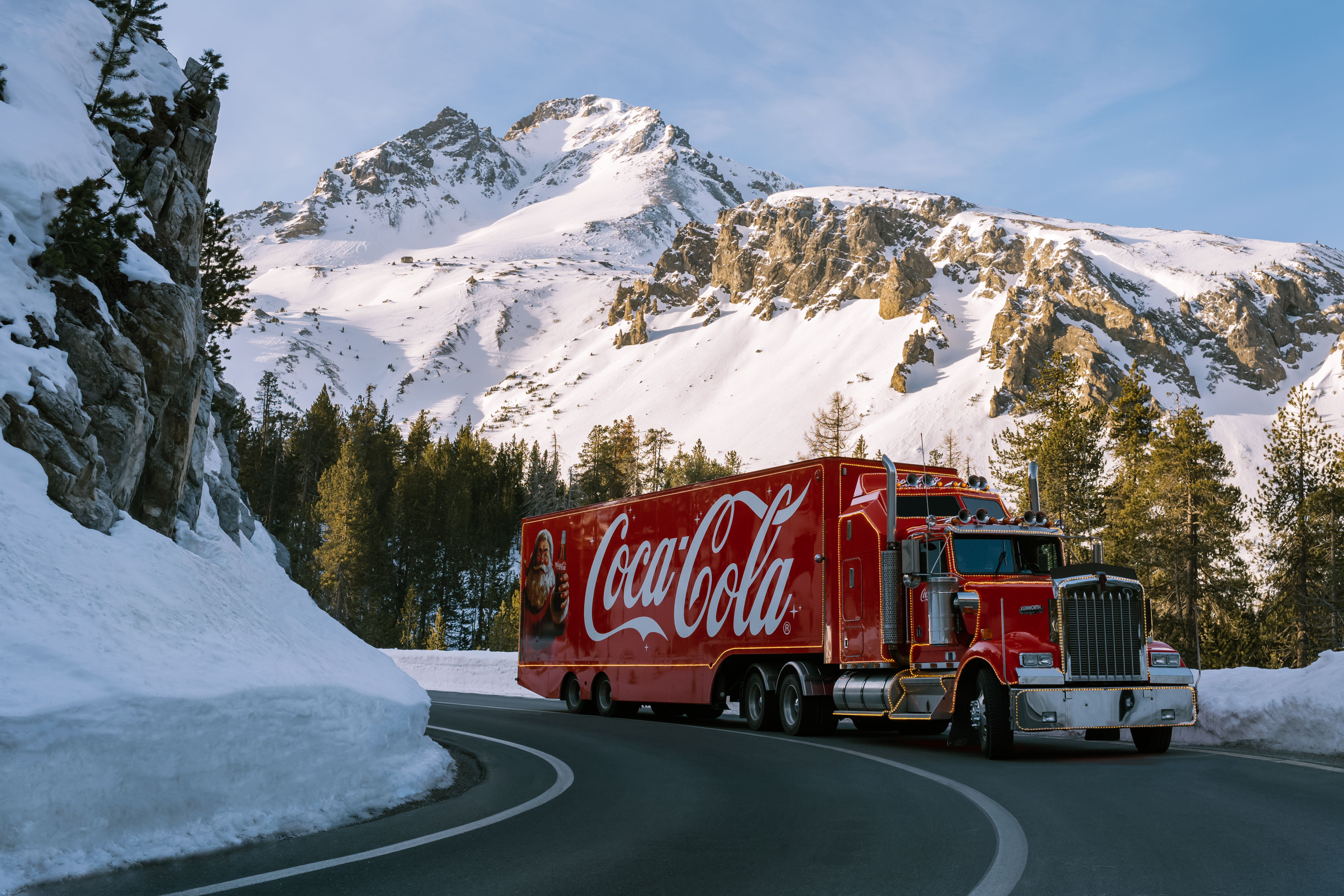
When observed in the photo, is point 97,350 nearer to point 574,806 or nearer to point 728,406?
point 574,806

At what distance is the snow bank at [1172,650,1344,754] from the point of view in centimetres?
1291

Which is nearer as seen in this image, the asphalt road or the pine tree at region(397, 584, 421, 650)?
the asphalt road

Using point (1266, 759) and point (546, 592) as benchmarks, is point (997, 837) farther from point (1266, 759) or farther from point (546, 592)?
point (546, 592)

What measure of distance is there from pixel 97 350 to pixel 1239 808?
11205mm

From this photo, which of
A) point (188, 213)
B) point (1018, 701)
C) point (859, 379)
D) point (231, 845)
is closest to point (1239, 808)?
point (1018, 701)

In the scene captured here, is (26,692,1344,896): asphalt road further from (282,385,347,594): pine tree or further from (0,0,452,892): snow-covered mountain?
(282,385,347,594): pine tree

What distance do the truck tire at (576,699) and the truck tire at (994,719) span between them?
10.6m

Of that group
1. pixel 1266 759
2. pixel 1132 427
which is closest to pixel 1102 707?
pixel 1266 759

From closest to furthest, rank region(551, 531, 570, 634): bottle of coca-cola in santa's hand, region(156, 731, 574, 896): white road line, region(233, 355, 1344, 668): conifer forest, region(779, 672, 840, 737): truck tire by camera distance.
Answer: region(156, 731, 574, 896): white road line, region(779, 672, 840, 737): truck tire, region(551, 531, 570, 634): bottle of coca-cola in santa's hand, region(233, 355, 1344, 668): conifer forest

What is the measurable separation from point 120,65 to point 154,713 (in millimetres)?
9471

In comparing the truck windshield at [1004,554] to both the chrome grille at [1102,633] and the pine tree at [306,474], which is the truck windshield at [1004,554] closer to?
the chrome grille at [1102,633]

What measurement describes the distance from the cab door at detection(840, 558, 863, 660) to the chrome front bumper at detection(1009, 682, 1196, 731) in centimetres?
284

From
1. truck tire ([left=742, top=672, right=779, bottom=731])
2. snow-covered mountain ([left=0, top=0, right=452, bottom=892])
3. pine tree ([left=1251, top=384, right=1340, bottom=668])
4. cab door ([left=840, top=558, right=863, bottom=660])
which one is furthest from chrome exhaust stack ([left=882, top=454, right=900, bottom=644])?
pine tree ([left=1251, top=384, right=1340, bottom=668])

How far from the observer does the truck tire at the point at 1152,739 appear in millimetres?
13562
